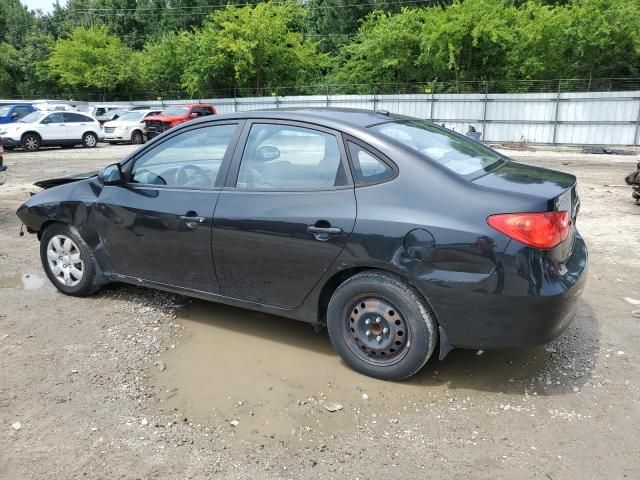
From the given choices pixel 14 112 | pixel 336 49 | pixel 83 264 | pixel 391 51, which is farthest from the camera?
pixel 336 49

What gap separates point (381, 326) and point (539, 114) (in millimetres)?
23167

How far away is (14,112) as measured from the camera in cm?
2184

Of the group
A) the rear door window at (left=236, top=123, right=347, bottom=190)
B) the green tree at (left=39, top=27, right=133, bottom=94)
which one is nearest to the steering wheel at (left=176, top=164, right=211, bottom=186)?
the rear door window at (left=236, top=123, right=347, bottom=190)

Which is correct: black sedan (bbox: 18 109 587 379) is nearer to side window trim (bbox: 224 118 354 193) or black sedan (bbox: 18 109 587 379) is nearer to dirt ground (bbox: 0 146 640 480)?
side window trim (bbox: 224 118 354 193)

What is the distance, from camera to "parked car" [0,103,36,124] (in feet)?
69.6

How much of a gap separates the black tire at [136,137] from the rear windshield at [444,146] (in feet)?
72.5

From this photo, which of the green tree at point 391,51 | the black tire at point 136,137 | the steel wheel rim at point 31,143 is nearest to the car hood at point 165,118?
the black tire at point 136,137

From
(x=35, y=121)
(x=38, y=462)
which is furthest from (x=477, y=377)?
(x=35, y=121)

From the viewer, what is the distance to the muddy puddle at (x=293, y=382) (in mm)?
3203

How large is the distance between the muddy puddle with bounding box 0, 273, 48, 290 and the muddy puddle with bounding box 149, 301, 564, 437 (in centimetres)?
202

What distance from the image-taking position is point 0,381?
3.57 metres

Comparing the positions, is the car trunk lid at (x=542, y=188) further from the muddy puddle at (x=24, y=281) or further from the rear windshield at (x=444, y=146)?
the muddy puddle at (x=24, y=281)

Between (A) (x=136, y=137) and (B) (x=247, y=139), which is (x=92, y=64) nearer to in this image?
(A) (x=136, y=137)

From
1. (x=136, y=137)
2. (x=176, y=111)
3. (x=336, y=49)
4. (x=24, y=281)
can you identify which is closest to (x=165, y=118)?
(x=176, y=111)
